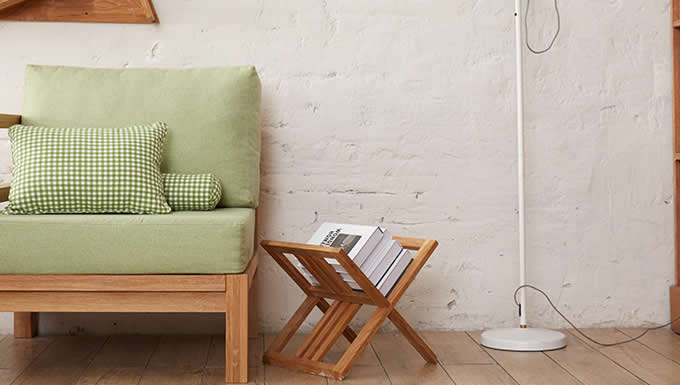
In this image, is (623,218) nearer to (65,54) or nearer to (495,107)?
(495,107)

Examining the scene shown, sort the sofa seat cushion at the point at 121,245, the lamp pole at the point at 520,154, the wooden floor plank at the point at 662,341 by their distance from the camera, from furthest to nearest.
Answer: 1. the lamp pole at the point at 520,154
2. the wooden floor plank at the point at 662,341
3. the sofa seat cushion at the point at 121,245

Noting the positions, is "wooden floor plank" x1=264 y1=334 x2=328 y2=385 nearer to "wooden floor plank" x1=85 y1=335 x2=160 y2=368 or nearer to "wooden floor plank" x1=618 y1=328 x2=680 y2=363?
"wooden floor plank" x1=85 y1=335 x2=160 y2=368

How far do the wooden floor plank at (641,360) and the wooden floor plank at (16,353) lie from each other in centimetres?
183

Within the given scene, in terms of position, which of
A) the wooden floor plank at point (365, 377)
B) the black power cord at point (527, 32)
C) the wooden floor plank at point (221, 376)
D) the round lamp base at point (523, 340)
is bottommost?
the wooden floor plank at point (365, 377)

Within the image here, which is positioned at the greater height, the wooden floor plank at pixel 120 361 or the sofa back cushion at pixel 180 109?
the sofa back cushion at pixel 180 109

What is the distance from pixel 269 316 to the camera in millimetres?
2775

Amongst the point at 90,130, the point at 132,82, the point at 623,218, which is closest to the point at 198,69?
the point at 132,82

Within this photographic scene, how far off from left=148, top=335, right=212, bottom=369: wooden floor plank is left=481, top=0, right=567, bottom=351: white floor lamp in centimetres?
96

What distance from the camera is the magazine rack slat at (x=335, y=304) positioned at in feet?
6.93

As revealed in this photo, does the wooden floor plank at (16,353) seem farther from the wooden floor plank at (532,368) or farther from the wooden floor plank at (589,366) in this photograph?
the wooden floor plank at (589,366)

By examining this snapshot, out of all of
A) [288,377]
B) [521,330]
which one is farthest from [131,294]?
[521,330]

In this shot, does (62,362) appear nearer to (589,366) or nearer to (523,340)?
(523,340)

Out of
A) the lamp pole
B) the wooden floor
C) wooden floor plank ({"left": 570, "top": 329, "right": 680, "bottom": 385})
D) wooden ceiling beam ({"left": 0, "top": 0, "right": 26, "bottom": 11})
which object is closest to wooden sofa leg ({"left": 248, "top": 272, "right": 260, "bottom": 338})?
the wooden floor

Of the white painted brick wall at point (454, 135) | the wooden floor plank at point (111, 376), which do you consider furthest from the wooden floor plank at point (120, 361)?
the white painted brick wall at point (454, 135)
